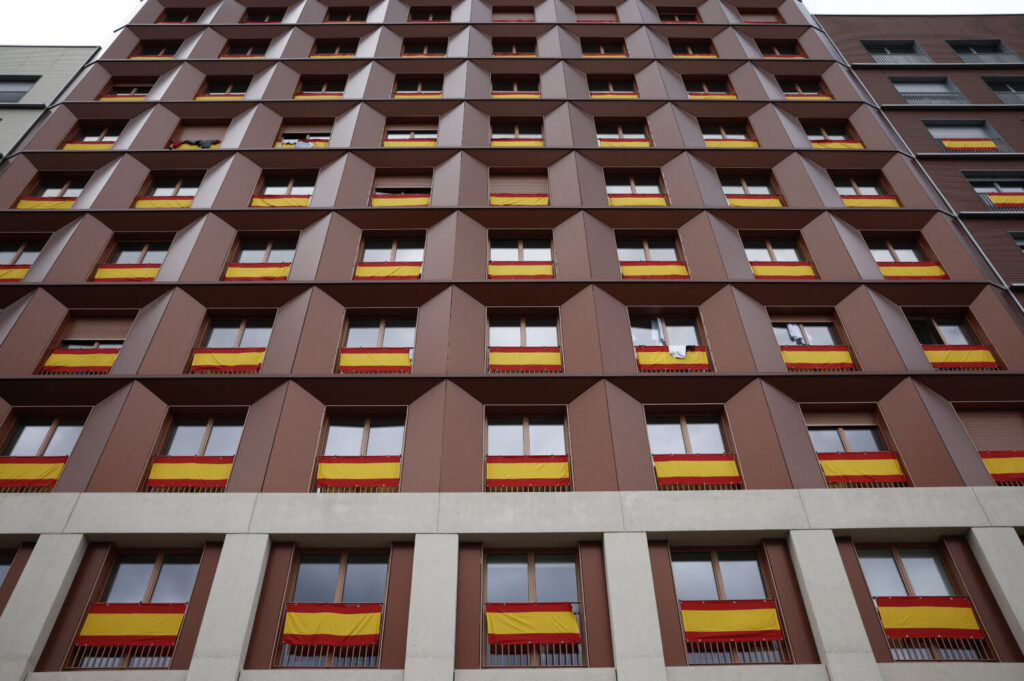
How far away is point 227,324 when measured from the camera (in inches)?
788

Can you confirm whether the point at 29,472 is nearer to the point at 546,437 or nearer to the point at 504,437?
the point at 504,437

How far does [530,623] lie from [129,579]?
9073mm

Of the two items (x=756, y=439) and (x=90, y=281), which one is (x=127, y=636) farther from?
(x=756, y=439)

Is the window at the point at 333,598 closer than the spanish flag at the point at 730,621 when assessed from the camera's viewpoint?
Yes

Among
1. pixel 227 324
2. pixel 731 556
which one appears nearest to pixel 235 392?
pixel 227 324

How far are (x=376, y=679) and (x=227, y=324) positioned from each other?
11634mm

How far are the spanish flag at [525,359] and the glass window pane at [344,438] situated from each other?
4.04m

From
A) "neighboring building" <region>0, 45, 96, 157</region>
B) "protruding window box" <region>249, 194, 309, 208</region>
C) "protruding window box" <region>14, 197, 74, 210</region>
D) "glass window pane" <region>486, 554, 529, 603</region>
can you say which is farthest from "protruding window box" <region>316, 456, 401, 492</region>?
"neighboring building" <region>0, 45, 96, 157</region>

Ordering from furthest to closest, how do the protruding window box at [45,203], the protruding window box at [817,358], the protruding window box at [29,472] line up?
the protruding window box at [45,203]
the protruding window box at [817,358]
the protruding window box at [29,472]

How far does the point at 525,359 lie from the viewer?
18.6m

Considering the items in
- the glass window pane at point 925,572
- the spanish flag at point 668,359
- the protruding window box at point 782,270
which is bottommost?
the glass window pane at point 925,572

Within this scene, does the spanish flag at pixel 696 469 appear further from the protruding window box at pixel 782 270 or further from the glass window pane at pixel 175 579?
the glass window pane at pixel 175 579

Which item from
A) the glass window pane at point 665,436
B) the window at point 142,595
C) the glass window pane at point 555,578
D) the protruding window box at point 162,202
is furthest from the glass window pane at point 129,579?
the protruding window box at point 162,202

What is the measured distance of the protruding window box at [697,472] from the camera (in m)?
16.3
